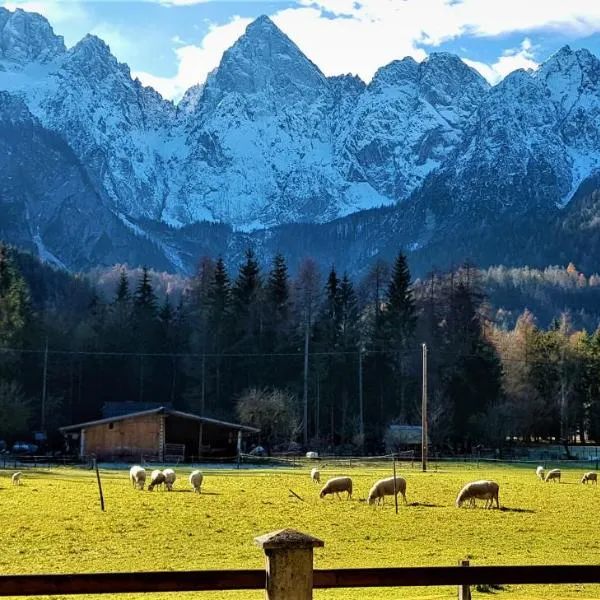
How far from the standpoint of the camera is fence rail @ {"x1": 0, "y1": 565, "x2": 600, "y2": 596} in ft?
19.8

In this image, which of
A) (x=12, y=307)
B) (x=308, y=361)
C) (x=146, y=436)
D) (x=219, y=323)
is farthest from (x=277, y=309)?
(x=146, y=436)

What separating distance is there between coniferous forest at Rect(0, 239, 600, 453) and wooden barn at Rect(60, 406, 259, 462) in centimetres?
944

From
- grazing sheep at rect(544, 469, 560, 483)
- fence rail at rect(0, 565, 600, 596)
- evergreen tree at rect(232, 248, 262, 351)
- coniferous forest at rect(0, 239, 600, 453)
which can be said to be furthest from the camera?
evergreen tree at rect(232, 248, 262, 351)

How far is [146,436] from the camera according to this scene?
64.1 meters

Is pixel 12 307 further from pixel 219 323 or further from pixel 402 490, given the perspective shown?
pixel 402 490

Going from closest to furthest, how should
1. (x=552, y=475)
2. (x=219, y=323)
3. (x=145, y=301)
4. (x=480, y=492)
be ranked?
(x=480, y=492)
(x=552, y=475)
(x=219, y=323)
(x=145, y=301)

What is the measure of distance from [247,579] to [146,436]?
59264 mm

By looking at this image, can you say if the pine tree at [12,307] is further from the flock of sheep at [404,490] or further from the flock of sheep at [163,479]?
the flock of sheep at [404,490]

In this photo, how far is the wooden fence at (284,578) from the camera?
19.9 ft

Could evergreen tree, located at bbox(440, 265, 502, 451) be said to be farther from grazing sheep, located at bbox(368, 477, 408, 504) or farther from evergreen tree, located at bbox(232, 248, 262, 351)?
grazing sheep, located at bbox(368, 477, 408, 504)

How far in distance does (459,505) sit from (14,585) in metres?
22.7

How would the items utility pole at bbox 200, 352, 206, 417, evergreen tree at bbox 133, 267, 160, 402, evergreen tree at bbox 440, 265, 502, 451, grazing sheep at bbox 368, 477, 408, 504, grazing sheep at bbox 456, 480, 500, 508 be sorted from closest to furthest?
grazing sheep at bbox 456, 480, 500, 508 < grazing sheep at bbox 368, 477, 408, 504 < evergreen tree at bbox 440, 265, 502, 451 < utility pole at bbox 200, 352, 206, 417 < evergreen tree at bbox 133, 267, 160, 402

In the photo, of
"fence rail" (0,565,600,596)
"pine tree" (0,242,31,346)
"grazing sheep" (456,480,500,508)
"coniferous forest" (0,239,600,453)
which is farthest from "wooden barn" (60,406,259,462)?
"fence rail" (0,565,600,596)

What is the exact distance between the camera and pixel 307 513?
25047 mm
